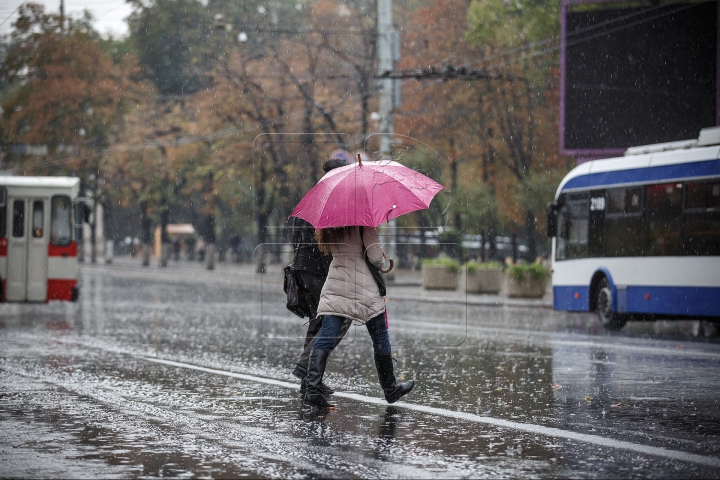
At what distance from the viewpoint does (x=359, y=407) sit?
988cm

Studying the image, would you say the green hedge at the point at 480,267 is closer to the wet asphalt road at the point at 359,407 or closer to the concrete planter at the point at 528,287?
the concrete planter at the point at 528,287

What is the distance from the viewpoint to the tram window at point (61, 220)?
25.0m

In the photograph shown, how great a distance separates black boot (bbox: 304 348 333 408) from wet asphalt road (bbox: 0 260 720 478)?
13 cm

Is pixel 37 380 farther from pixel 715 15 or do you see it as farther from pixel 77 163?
pixel 77 163

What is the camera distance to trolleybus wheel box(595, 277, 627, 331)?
2158cm

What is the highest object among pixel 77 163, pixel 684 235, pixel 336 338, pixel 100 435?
pixel 77 163

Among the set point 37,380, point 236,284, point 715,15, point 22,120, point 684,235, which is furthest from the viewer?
point 22,120

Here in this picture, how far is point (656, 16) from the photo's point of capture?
29.8 m

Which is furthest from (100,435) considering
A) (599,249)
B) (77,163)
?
(77,163)

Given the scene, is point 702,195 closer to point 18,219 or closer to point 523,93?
point 18,219

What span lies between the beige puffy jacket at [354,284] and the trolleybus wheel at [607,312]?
1280 centimetres

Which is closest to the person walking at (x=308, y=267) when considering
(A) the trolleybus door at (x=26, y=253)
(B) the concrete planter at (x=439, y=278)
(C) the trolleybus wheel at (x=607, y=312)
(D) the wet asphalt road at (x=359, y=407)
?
(D) the wet asphalt road at (x=359, y=407)

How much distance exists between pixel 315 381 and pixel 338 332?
455 millimetres

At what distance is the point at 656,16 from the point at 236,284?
21553mm
